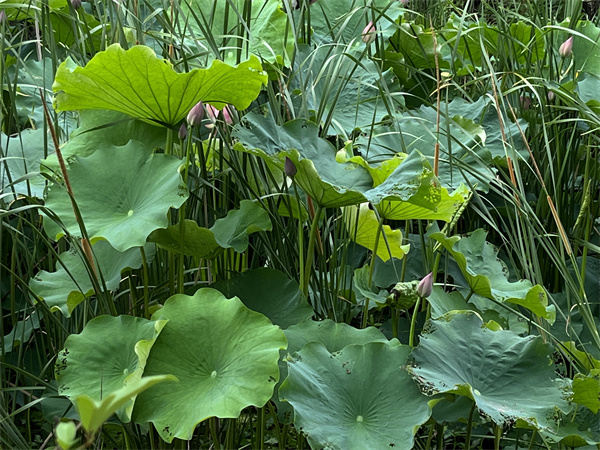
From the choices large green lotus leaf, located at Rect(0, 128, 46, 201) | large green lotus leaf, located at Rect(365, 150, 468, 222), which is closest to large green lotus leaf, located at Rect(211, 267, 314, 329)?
large green lotus leaf, located at Rect(365, 150, 468, 222)

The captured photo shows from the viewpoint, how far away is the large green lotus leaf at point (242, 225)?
1.12 m

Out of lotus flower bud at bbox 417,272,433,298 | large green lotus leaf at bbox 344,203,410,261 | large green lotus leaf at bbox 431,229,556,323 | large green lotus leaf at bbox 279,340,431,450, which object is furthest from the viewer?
large green lotus leaf at bbox 344,203,410,261

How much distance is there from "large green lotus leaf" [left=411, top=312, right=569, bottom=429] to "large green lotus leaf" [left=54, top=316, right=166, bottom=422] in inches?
16.9

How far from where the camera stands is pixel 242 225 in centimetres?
113

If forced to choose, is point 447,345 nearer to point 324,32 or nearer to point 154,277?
point 154,277

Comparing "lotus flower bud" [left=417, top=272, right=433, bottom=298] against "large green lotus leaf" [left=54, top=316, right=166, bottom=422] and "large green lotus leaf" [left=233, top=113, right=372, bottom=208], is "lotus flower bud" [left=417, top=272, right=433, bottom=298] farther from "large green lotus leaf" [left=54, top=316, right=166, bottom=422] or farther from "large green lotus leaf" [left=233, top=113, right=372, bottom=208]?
"large green lotus leaf" [left=54, top=316, right=166, bottom=422]

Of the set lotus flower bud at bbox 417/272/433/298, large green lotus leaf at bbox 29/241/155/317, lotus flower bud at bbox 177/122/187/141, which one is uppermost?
lotus flower bud at bbox 177/122/187/141

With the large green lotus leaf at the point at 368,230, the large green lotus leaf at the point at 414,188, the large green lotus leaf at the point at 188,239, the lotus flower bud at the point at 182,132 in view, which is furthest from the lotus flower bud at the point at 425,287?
the lotus flower bud at the point at 182,132

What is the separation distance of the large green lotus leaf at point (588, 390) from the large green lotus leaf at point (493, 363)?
53 millimetres

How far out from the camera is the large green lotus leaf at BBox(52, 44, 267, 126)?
3.22ft

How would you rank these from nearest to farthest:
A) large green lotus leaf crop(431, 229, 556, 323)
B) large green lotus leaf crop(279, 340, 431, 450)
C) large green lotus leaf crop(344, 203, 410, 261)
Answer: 1. large green lotus leaf crop(279, 340, 431, 450)
2. large green lotus leaf crop(431, 229, 556, 323)
3. large green lotus leaf crop(344, 203, 410, 261)

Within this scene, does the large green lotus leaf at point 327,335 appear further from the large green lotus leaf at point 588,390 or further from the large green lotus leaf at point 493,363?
the large green lotus leaf at point 588,390

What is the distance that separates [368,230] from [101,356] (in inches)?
21.8

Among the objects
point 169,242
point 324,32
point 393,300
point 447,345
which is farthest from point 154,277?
point 324,32
